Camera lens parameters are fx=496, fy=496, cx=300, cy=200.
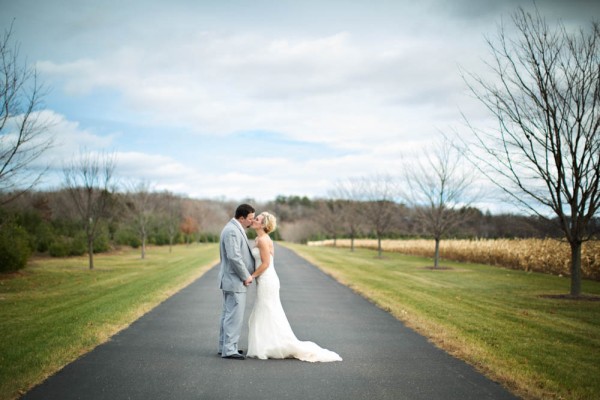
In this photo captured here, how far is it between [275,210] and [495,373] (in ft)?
437

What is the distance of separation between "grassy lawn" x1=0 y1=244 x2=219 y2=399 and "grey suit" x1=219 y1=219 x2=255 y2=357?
2.15 metres

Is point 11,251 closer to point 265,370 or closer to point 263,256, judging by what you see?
point 263,256

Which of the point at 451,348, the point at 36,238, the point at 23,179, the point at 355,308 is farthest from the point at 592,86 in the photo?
the point at 36,238

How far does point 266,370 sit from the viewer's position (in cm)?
657

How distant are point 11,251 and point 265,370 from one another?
60.2ft

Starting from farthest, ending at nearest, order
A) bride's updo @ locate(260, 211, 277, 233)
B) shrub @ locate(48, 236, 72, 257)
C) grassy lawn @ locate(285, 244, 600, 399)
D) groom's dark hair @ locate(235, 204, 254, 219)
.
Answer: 1. shrub @ locate(48, 236, 72, 257)
2. bride's updo @ locate(260, 211, 277, 233)
3. groom's dark hair @ locate(235, 204, 254, 219)
4. grassy lawn @ locate(285, 244, 600, 399)

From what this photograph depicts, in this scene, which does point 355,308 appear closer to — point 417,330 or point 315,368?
point 417,330

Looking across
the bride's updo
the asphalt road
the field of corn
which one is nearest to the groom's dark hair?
the bride's updo

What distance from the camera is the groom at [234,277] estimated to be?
7258 mm

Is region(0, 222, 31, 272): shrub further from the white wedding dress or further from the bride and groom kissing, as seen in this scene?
the white wedding dress

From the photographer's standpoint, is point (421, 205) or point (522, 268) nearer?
point (522, 268)

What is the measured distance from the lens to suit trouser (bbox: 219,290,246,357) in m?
7.18

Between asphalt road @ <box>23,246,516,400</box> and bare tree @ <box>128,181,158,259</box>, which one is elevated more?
bare tree @ <box>128,181,158,259</box>

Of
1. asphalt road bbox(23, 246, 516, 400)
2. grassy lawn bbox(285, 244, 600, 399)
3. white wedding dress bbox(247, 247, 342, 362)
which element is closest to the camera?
asphalt road bbox(23, 246, 516, 400)
